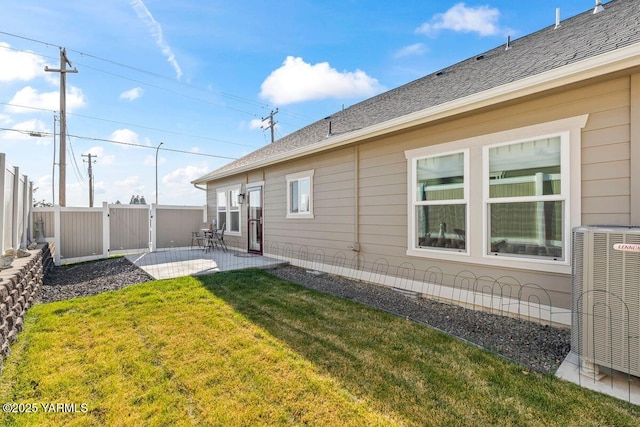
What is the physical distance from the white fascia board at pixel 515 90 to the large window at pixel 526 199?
1.93 feet

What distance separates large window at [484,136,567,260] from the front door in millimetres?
6305

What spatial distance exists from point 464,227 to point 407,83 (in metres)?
4.72

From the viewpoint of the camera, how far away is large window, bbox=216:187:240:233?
10086 mm

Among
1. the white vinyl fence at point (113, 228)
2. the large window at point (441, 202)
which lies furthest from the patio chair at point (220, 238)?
the large window at point (441, 202)

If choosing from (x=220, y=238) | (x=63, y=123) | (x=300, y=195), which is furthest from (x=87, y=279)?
(x=63, y=123)

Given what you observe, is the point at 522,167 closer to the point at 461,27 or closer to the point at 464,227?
the point at 464,227

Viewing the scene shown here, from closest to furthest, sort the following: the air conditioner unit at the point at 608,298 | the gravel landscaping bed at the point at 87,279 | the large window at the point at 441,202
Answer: the air conditioner unit at the point at 608,298, the large window at the point at 441,202, the gravel landscaping bed at the point at 87,279

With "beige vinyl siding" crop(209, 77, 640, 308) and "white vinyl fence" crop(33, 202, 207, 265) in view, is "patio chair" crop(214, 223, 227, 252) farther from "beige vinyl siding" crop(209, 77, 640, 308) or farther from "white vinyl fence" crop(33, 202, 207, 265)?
"beige vinyl siding" crop(209, 77, 640, 308)

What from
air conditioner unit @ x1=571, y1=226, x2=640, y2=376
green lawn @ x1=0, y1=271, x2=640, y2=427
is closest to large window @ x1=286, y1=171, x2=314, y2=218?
green lawn @ x1=0, y1=271, x2=640, y2=427

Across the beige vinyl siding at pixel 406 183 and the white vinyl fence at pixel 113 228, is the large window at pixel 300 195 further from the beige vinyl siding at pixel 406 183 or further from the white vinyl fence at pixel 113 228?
the white vinyl fence at pixel 113 228

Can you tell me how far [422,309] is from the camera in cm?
418

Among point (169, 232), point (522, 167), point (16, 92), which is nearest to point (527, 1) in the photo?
point (522, 167)

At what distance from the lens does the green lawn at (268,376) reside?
6.50ft

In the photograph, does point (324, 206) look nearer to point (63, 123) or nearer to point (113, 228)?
point (113, 228)
